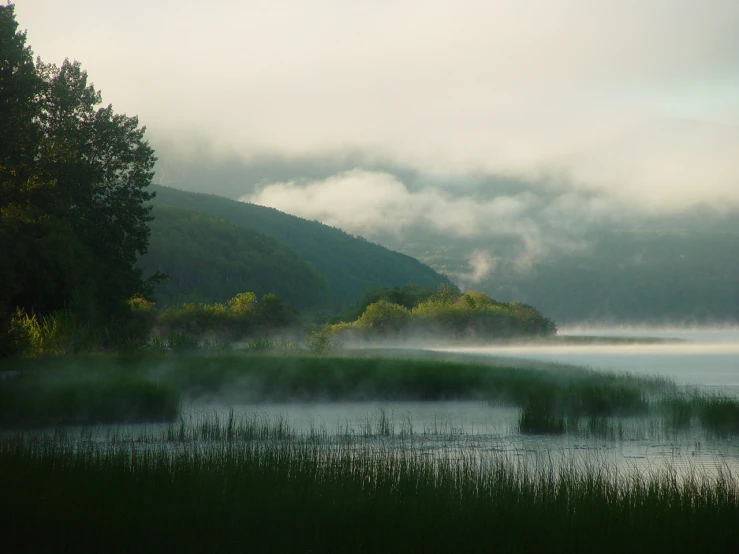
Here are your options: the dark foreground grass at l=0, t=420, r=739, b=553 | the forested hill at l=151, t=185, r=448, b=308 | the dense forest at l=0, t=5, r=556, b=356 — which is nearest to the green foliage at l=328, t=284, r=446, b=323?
the dense forest at l=0, t=5, r=556, b=356

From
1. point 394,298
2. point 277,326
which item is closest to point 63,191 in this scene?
point 277,326

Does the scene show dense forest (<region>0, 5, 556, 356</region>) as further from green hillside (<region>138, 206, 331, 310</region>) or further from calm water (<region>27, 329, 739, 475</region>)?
green hillside (<region>138, 206, 331, 310</region>)

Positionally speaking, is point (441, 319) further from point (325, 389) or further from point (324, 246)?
point (324, 246)

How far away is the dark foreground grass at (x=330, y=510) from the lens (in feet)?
27.7

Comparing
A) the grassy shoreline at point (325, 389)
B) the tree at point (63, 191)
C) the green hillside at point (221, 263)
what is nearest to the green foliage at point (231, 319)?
the tree at point (63, 191)

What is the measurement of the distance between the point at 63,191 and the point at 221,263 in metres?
96.0

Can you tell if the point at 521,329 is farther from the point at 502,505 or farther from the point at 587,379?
the point at 502,505

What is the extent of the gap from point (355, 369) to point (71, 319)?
379 inches

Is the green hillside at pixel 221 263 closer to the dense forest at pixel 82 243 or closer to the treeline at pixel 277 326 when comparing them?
the treeline at pixel 277 326

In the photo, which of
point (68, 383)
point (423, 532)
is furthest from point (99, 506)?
point (68, 383)

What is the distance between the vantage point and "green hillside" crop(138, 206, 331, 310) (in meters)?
123

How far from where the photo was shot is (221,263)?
12975cm

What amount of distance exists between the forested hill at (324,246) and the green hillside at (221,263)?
26186 mm

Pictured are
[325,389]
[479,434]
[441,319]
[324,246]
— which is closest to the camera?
[479,434]
